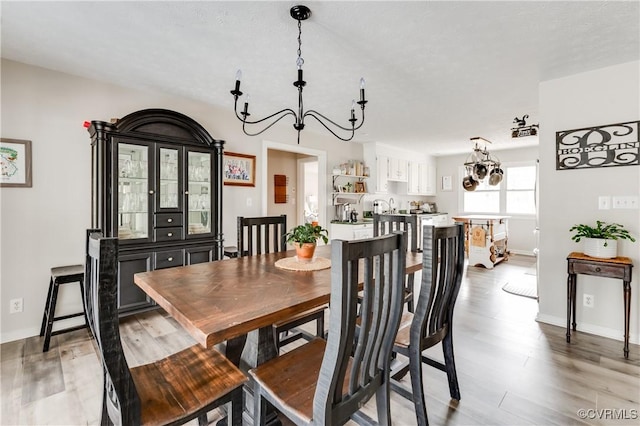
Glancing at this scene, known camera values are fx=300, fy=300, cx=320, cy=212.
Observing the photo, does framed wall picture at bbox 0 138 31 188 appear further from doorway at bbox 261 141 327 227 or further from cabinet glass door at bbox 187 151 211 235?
doorway at bbox 261 141 327 227

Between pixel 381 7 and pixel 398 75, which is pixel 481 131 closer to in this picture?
pixel 398 75

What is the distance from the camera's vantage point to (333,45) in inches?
88.7

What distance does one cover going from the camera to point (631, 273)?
7.84 feet

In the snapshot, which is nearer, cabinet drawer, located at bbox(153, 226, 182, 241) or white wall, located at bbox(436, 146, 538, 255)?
cabinet drawer, located at bbox(153, 226, 182, 241)

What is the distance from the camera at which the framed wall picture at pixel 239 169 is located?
3.86 m

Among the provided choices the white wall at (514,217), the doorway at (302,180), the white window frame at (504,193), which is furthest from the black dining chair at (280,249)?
the white window frame at (504,193)

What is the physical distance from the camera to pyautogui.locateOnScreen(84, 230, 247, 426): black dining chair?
0.93m

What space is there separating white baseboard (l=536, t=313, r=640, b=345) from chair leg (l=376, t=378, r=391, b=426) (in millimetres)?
2614

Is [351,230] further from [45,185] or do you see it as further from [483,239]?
[45,185]

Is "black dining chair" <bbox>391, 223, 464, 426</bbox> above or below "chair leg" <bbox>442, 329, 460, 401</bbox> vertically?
above

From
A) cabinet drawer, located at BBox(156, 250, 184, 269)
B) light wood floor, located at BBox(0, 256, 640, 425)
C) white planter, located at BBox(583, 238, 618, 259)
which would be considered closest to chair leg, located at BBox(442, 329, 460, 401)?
light wood floor, located at BBox(0, 256, 640, 425)

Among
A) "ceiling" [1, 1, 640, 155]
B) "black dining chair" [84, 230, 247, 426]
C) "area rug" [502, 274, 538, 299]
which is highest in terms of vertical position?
"ceiling" [1, 1, 640, 155]

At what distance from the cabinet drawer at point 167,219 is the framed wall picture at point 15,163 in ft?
3.39

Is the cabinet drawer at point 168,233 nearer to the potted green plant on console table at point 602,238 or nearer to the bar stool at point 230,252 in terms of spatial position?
the bar stool at point 230,252
